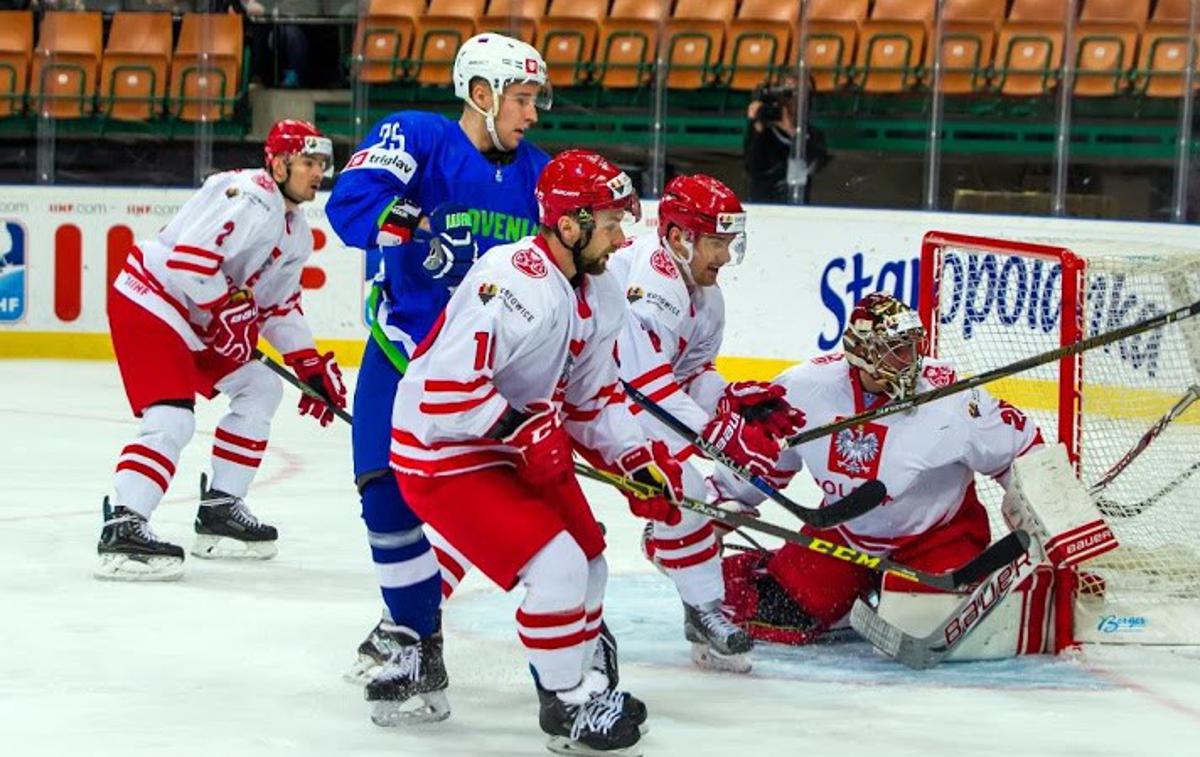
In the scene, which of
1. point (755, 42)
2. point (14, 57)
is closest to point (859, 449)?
point (755, 42)

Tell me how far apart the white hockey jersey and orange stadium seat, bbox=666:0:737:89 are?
3.98m

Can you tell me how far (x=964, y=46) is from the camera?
28.5 feet

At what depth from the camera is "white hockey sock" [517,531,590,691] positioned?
10.9 ft

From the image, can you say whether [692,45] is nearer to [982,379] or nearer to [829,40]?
[829,40]

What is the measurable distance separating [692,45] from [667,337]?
16.4 ft

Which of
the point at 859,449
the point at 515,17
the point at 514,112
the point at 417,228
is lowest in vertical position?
the point at 859,449

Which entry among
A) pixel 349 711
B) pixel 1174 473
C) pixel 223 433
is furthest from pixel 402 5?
pixel 349 711

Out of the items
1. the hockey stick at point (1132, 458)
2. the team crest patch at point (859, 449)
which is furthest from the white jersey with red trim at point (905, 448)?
the hockey stick at point (1132, 458)

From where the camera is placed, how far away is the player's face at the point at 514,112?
391cm

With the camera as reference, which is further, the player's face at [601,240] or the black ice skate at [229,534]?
the black ice skate at [229,534]

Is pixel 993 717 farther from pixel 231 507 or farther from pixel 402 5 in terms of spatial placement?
pixel 402 5

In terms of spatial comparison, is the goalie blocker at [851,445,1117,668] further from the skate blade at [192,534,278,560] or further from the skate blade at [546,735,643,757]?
the skate blade at [192,534,278,560]

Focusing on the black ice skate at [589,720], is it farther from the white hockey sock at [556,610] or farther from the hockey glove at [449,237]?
the hockey glove at [449,237]

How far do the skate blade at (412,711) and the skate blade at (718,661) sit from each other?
638mm
